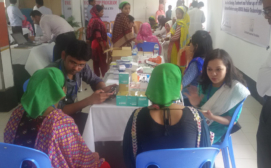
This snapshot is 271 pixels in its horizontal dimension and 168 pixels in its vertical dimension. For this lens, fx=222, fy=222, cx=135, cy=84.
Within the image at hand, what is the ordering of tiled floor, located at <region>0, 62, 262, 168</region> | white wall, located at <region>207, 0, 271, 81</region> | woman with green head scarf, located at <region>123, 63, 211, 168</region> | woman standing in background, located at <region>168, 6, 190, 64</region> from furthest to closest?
woman standing in background, located at <region>168, 6, 190, 64</region>
white wall, located at <region>207, 0, 271, 81</region>
tiled floor, located at <region>0, 62, 262, 168</region>
woman with green head scarf, located at <region>123, 63, 211, 168</region>

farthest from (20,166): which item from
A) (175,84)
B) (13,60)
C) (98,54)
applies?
(98,54)

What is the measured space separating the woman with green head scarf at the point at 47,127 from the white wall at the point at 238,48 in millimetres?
3119

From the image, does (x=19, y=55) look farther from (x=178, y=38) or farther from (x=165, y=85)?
(x=165, y=85)

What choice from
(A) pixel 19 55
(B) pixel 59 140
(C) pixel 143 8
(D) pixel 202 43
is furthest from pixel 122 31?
(C) pixel 143 8

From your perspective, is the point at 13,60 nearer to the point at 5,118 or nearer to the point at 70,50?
the point at 5,118

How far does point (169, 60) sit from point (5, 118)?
2.82 meters

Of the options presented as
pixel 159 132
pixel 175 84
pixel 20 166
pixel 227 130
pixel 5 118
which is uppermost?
pixel 175 84

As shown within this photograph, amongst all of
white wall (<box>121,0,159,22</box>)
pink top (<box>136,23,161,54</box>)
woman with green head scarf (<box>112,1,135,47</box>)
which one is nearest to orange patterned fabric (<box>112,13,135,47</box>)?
woman with green head scarf (<box>112,1,135,47</box>)

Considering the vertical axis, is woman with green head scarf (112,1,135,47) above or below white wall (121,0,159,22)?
below

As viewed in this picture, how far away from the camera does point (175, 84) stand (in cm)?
106

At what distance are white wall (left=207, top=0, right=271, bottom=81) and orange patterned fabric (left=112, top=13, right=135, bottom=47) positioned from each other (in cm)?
202

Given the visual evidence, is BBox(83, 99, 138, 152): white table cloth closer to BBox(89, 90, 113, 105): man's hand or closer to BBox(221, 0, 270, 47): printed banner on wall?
BBox(89, 90, 113, 105): man's hand

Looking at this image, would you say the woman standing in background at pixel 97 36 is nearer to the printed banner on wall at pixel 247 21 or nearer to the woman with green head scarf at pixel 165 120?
the printed banner on wall at pixel 247 21

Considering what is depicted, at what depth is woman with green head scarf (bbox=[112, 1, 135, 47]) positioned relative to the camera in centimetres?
383
